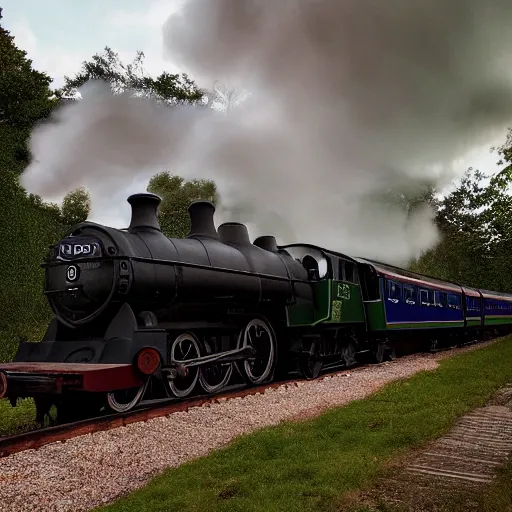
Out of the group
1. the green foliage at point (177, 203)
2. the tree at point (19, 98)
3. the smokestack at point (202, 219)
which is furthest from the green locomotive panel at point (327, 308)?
the green foliage at point (177, 203)

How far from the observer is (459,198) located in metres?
38.2

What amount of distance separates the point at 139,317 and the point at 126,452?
222cm

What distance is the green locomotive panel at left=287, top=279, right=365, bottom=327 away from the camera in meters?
9.88

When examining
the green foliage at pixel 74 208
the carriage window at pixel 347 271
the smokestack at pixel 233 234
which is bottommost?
the carriage window at pixel 347 271

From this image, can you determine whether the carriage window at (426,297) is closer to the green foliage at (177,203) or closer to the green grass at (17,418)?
the green grass at (17,418)

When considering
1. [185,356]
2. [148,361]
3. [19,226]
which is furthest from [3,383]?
[19,226]

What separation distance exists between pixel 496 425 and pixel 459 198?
116ft

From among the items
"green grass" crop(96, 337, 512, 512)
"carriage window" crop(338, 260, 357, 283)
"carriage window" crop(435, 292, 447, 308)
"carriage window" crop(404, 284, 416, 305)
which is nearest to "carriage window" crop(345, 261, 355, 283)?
"carriage window" crop(338, 260, 357, 283)

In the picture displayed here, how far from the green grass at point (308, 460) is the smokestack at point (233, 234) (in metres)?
3.49

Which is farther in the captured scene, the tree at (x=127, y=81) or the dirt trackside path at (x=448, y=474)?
the tree at (x=127, y=81)

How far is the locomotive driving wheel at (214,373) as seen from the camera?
7892 mm

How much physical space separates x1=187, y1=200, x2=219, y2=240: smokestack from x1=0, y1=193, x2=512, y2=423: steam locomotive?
0.02 meters

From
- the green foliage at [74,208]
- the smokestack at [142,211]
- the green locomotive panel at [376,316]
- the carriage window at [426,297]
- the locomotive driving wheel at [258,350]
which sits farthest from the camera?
the green foliage at [74,208]

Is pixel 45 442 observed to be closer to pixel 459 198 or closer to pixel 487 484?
pixel 487 484
